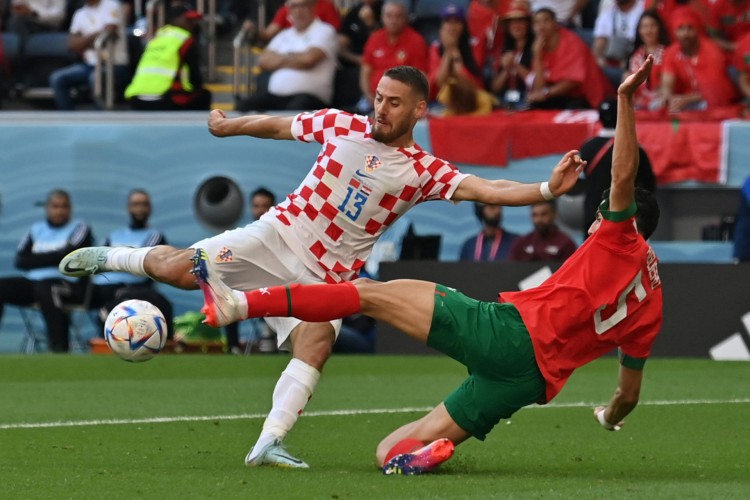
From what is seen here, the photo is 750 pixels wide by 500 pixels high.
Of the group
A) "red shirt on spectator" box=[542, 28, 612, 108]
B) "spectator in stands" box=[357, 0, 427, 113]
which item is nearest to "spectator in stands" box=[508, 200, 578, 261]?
"red shirt on spectator" box=[542, 28, 612, 108]

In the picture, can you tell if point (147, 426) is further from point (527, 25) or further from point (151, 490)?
point (527, 25)

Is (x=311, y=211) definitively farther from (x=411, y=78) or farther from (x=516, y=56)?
(x=516, y=56)

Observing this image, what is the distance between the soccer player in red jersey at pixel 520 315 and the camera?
712 centimetres

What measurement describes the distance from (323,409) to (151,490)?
4.29 metres

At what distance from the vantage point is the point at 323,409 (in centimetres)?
1100

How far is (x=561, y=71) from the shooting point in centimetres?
1748

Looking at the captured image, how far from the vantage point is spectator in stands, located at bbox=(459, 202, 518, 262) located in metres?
16.8

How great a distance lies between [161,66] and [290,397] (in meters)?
11.7

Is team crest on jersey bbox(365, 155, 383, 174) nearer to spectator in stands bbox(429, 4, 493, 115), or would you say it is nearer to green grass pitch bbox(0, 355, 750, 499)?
green grass pitch bbox(0, 355, 750, 499)

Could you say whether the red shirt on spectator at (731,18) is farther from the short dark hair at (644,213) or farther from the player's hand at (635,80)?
the player's hand at (635,80)

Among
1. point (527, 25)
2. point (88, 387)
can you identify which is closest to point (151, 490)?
point (88, 387)

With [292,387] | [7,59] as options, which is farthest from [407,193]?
[7,59]

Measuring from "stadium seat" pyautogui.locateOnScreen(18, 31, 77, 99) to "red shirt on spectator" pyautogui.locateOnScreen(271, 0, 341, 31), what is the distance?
10.8 feet

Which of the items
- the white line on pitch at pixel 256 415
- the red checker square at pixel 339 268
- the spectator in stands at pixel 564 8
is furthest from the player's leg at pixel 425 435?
the spectator in stands at pixel 564 8
